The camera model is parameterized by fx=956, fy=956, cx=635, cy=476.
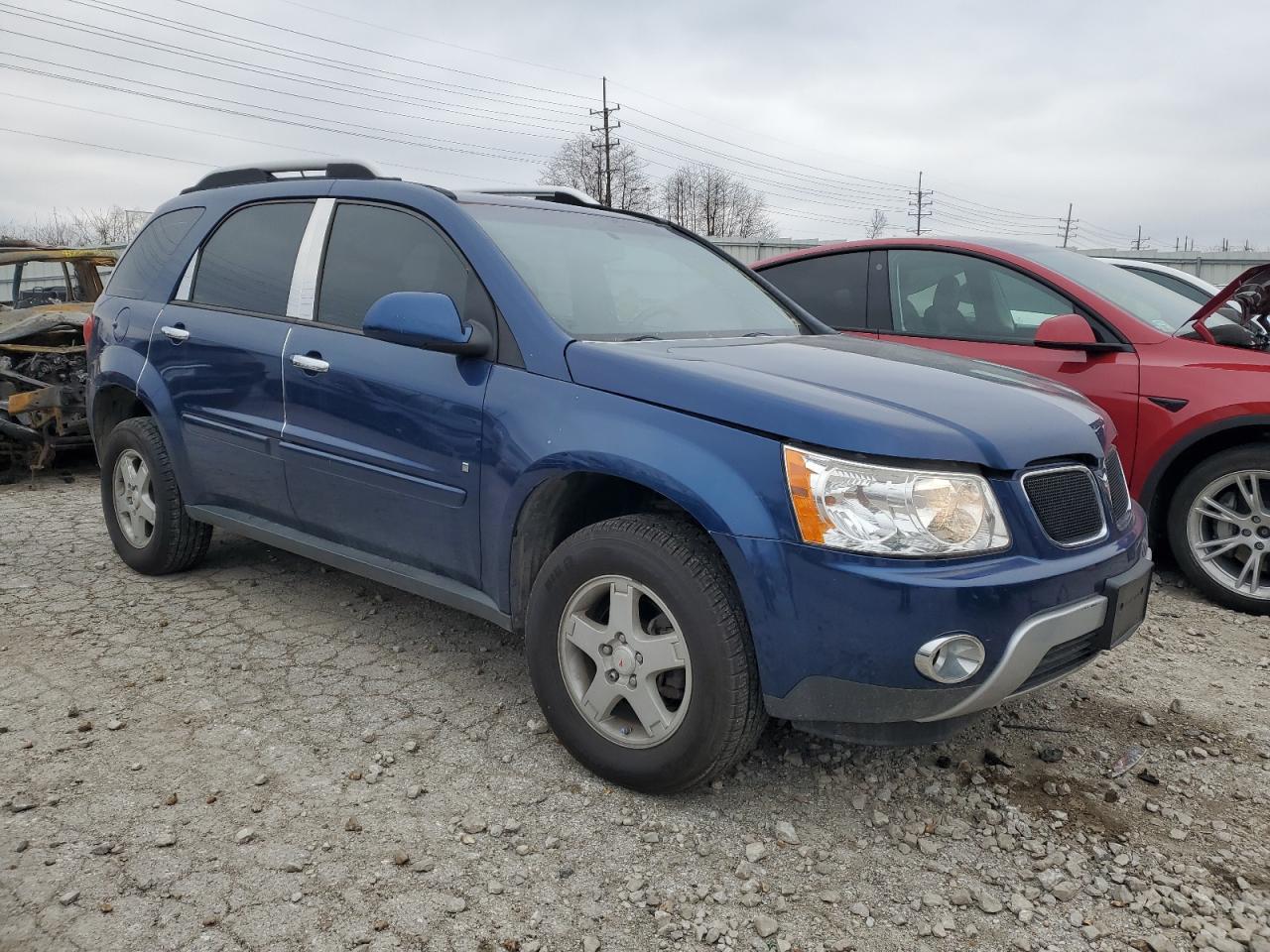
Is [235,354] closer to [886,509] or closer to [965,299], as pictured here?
[886,509]

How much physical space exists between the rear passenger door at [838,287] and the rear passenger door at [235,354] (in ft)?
9.32

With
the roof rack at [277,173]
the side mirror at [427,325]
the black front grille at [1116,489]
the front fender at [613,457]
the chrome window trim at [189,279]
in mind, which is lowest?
the black front grille at [1116,489]

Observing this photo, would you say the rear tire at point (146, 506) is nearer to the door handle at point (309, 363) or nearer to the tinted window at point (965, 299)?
the door handle at point (309, 363)

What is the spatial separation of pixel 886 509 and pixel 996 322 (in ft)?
10.0

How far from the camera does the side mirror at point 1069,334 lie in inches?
173

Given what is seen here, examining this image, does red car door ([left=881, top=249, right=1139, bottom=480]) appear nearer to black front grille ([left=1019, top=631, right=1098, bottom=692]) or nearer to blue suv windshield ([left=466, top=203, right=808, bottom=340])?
blue suv windshield ([left=466, top=203, right=808, bottom=340])

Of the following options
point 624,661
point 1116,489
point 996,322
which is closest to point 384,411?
point 624,661

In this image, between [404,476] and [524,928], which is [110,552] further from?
[524,928]

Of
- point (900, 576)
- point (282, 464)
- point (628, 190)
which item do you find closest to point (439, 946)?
point (900, 576)

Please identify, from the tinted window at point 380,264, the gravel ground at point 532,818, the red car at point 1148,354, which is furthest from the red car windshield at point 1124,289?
the tinted window at point 380,264

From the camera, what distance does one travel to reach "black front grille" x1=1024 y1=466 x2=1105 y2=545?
8.05ft

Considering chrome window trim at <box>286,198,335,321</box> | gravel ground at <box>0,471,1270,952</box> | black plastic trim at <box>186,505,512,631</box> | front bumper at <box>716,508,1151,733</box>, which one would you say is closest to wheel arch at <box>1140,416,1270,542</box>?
gravel ground at <box>0,471,1270,952</box>

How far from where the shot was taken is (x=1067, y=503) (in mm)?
2545

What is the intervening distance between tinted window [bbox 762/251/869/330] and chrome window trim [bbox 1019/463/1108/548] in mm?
2804
